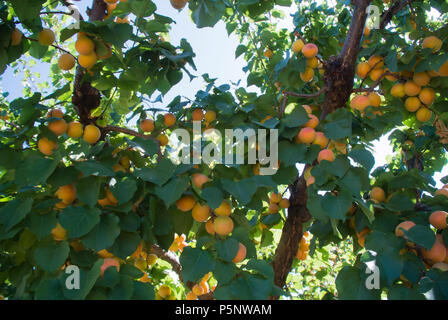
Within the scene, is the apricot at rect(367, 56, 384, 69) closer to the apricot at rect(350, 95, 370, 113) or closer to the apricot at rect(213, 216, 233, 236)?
the apricot at rect(350, 95, 370, 113)

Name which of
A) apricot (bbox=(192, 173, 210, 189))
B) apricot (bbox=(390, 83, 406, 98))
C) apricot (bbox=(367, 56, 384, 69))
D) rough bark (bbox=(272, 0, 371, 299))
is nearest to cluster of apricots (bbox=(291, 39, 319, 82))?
rough bark (bbox=(272, 0, 371, 299))

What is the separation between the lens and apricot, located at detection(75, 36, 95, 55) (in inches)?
59.1

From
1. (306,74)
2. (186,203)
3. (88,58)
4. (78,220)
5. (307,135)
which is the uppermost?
(306,74)

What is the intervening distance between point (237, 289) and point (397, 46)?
1.68 metres

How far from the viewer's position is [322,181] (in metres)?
1.34

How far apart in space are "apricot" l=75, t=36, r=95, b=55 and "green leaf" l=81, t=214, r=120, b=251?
2.39ft

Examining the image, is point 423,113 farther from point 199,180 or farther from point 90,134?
point 90,134

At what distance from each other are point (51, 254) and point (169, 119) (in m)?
0.93

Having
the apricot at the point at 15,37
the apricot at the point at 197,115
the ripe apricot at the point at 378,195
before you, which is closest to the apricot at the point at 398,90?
the ripe apricot at the point at 378,195

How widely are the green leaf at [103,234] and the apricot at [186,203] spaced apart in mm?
274

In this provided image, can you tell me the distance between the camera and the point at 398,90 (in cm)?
185

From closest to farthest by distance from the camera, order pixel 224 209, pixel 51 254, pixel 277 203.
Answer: pixel 51 254 < pixel 224 209 < pixel 277 203

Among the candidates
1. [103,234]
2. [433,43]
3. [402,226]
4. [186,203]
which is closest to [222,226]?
[186,203]

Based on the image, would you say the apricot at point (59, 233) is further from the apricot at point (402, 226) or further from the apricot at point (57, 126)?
the apricot at point (402, 226)
